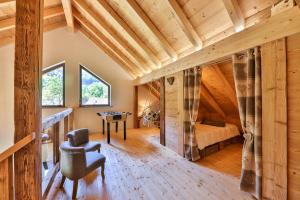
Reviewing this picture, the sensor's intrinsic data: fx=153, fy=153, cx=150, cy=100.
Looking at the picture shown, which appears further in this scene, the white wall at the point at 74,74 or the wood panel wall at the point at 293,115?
the white wall at the point at 74,74

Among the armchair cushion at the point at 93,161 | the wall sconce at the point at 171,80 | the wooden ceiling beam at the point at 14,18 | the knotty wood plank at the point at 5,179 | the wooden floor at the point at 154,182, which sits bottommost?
the wooden floor at the point at 154,182

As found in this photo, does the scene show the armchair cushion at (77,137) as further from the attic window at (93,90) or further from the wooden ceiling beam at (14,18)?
the wooden ceiling beam at (14,18)

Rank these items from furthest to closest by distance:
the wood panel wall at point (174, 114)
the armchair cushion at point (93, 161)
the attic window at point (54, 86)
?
1. the attic window at point (54, 86)
2. the wood panel wall at point (174, 114)
3. the armchair cushion at point (93, 161)

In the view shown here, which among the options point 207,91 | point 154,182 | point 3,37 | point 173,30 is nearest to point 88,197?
point 154,182

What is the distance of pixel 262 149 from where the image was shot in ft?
6.40

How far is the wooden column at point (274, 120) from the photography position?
5.74ft

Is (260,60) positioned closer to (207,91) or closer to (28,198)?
(207,91)

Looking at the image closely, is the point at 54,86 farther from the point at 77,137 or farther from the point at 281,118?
the point at 281,118

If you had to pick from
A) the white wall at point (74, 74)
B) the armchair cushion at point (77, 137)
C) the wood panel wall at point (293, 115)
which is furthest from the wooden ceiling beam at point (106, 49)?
the wood panel wall at point (293, 115)

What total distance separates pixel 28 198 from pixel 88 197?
80 cm

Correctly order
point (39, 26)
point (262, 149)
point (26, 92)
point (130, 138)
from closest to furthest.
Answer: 1. point (26, 92)
2. point (39, 26)
3. point (262, 149)
4. point (130, 138)

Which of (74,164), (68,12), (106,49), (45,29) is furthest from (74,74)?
(74,164)

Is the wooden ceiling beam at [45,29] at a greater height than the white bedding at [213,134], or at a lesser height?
greater

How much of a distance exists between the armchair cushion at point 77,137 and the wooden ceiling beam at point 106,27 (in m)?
2.65
